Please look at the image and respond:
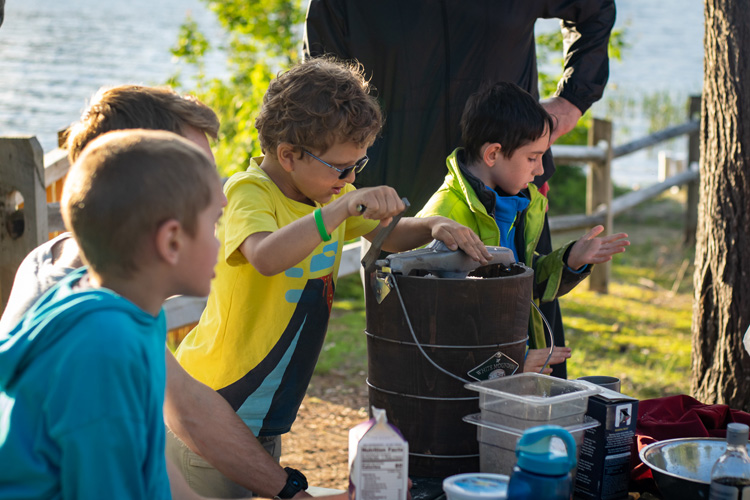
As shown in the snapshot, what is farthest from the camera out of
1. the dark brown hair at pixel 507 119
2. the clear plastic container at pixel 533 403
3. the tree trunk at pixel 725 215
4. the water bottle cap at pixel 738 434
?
the tree trunk at pixel 725 215

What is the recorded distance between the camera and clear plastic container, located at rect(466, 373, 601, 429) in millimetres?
1716

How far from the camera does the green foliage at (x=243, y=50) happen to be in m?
6.94

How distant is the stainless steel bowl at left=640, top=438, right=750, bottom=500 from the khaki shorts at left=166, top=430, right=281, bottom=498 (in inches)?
37.8

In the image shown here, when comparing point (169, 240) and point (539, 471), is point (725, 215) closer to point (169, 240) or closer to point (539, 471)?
point (539, 471)

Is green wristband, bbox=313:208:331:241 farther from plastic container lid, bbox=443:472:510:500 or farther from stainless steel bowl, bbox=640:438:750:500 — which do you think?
stainless steel bowl, bbox=640:438:750:500

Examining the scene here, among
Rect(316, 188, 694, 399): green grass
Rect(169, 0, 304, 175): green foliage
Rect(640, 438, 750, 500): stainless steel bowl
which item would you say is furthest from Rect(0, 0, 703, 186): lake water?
Rect(640, 438, 750, 500): stainless steel bowl

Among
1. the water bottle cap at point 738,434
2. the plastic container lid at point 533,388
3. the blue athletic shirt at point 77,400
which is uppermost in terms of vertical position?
the blue athletic shirt at point 77,400

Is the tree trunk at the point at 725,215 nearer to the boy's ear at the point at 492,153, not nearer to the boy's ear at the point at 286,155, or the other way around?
the boy's ear at the point at 492,153

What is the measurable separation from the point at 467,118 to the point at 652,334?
390cm

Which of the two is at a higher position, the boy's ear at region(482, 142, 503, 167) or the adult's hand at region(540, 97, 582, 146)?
the adult's hand at region(540, 97, 582, 146)

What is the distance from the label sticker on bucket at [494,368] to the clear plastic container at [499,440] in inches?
3.6

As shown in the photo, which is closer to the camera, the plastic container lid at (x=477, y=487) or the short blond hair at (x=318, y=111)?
the plastic container lid at (x=477, y=487)

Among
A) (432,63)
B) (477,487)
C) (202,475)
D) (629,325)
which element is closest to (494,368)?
(477,487)

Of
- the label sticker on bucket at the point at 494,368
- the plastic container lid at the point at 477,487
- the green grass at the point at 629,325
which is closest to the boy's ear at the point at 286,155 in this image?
the label sticker on bucket at the point at 494,368
